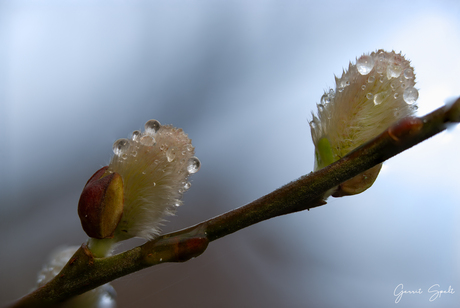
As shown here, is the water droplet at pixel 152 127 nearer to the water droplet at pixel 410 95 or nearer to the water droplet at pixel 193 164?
the water droplet at pixel 193 164

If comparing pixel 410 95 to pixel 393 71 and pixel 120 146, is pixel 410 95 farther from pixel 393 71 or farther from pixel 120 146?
pixel 120 146

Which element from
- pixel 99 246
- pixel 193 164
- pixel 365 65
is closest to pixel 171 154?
pixel 193 164

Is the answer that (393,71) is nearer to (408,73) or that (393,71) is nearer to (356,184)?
(408,73)

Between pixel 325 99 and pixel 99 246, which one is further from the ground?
pixel 325 99

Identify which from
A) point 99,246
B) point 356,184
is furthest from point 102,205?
Answer: point 356,184

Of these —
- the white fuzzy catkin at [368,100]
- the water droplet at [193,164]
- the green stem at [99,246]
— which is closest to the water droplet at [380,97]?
the white fuzzy catkin at [368,100]

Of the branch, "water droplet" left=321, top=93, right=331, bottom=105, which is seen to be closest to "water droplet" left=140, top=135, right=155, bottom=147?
the branch
